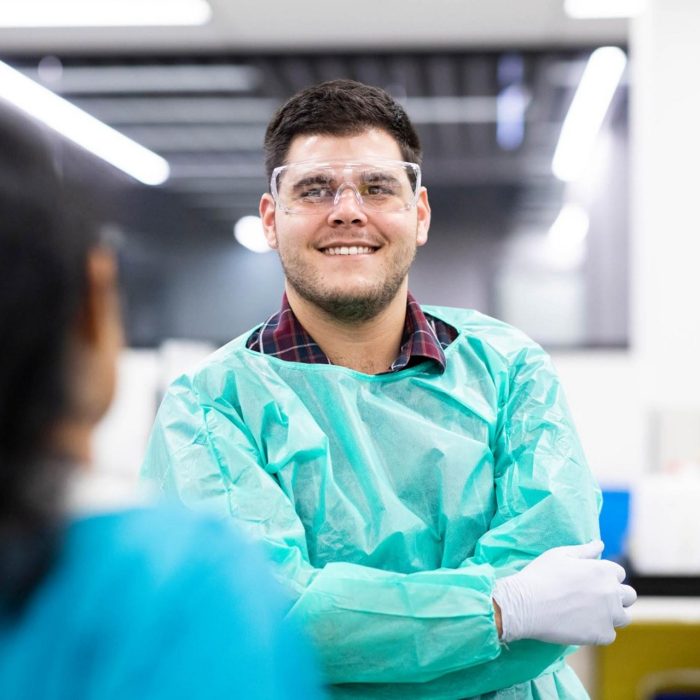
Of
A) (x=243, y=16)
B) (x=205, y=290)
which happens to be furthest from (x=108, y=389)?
(x=205, y=290)

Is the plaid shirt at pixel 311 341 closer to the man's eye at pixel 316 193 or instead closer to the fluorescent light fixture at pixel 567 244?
the man's eye at pixel 316 193

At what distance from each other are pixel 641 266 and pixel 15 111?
329 centimetres

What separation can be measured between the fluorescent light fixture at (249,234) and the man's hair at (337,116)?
10.3ft

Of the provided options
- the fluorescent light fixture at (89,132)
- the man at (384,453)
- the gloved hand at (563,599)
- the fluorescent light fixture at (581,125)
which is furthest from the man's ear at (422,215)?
the fluorescent light fixture at (89,132)

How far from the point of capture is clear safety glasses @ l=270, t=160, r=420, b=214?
4.75 ft

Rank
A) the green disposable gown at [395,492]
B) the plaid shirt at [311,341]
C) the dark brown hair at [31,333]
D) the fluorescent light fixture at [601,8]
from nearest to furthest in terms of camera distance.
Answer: the dark brown hair at [31,333]
the green disposable gown at [395,492]
the plaid shirt at [311,341]
the fluorescent light fixture at [601,8]

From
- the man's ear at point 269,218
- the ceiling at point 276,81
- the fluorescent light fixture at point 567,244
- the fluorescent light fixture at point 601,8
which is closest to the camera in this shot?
the man's ear at point 269,218

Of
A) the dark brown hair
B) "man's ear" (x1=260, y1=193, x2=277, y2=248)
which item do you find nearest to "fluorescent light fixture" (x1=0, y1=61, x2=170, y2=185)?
"man's ear" (x1=260, y1=193, x2=277, y2=248)

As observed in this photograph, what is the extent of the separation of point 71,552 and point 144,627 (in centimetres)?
6

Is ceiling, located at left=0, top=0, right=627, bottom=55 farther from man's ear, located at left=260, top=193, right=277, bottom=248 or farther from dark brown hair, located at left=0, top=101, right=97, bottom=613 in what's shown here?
dark brown hair, located at left=0, top=101, right=97, bottom=613

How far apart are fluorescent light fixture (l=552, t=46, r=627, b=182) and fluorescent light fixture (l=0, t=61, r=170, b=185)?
2028mm

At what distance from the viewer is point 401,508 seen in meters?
1.29

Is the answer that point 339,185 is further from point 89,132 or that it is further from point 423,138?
point 89,132

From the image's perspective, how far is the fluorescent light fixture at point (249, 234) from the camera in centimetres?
468
